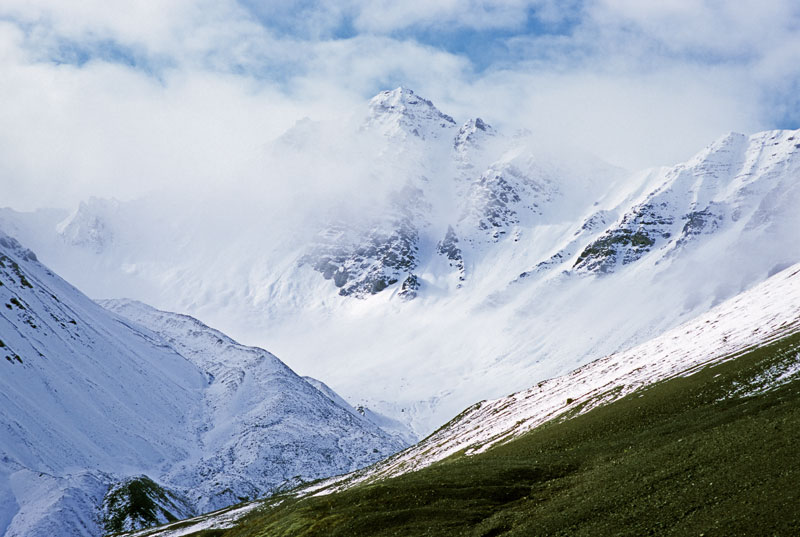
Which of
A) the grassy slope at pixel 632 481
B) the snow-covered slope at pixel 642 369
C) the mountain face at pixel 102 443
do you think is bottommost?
the grassy slope at pixel 632 481

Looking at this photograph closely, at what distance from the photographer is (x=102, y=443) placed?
15688 centimetres

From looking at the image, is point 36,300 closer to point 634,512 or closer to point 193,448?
point 193,448

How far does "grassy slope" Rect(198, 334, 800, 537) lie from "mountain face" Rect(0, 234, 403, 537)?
226ft

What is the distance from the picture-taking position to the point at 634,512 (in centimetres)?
4078

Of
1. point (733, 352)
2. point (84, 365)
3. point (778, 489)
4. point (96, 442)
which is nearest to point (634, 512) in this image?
point (778, 489)

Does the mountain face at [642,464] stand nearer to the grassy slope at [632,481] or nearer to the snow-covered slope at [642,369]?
the grassy slope at [632,481]

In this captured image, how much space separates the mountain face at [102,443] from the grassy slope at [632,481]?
6903 centimetres

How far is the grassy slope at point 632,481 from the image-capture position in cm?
3881

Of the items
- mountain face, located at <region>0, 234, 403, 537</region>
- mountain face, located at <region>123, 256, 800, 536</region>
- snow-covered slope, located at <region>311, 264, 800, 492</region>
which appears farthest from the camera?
mountain face, located at <region>0, 234, 403, 537</region>

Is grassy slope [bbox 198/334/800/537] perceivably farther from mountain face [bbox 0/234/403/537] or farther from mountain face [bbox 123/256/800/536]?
mountain face [bbox 0/234/403/537]

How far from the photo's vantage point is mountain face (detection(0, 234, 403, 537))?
124688 millimetres

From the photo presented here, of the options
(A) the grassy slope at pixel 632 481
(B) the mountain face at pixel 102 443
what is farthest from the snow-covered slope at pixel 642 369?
(B) the mountain face at pixel 102 443

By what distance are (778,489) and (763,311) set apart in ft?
194

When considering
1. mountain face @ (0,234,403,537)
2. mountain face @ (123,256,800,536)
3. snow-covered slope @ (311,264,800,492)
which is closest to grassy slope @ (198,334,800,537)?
mountain face @ (123,256,800,536)
